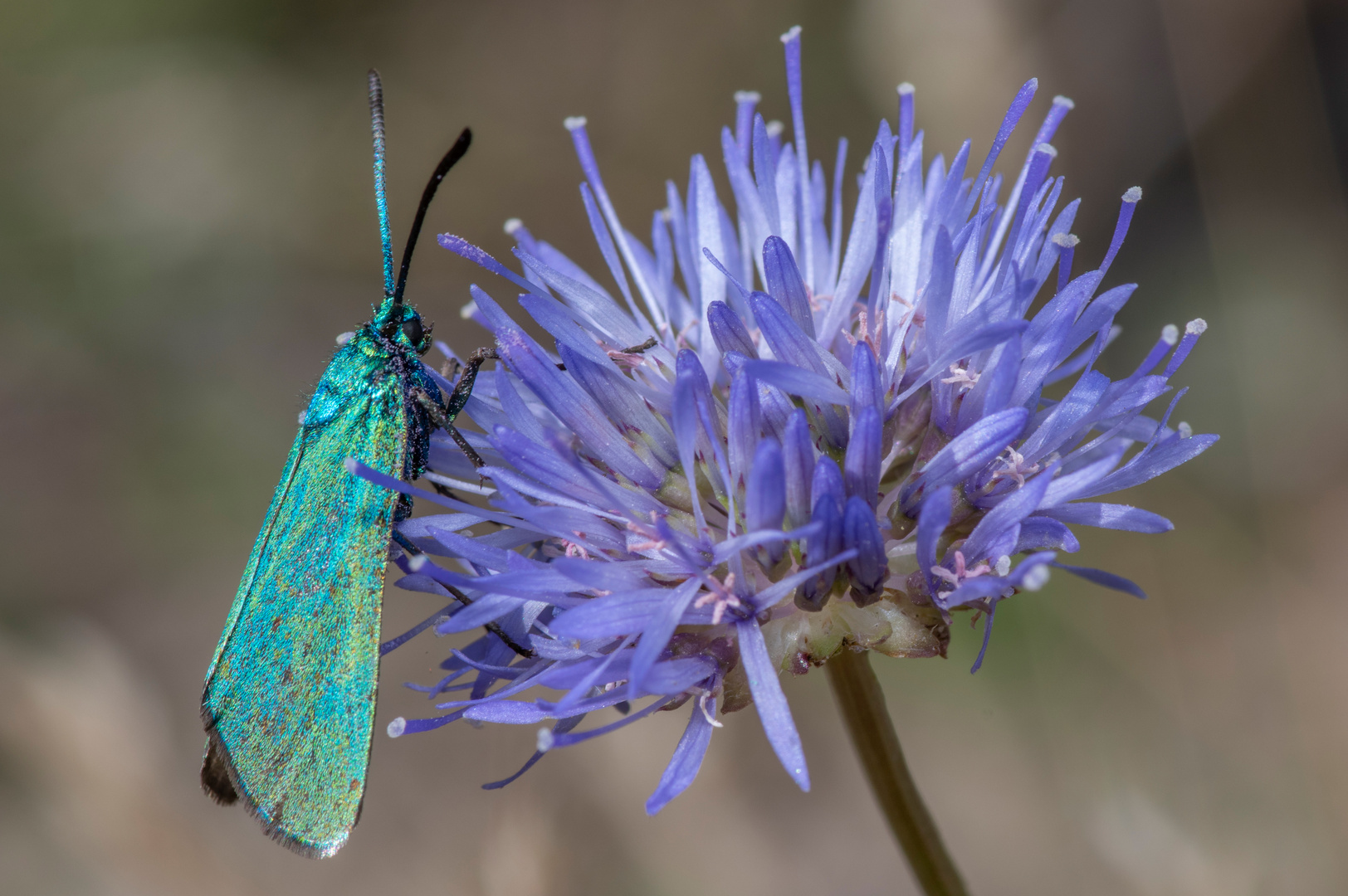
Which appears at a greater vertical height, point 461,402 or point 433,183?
point 433,183

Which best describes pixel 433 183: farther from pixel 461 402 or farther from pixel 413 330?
pixel 461 402

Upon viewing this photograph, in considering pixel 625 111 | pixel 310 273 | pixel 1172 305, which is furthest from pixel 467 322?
pixel 1172 305

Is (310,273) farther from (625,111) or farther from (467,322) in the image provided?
(625,111)

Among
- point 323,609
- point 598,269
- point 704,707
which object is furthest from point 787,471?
point 598,269

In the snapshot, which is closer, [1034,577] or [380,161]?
[1034,577]

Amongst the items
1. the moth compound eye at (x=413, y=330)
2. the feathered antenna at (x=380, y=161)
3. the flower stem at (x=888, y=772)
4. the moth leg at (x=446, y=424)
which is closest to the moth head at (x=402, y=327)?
the moth compound eye at (x=413, y=330)

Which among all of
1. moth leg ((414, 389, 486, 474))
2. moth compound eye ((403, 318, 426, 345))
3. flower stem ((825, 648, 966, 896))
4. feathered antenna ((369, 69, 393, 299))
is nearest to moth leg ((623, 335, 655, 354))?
moth leg ((414, 389, 486, 474))
